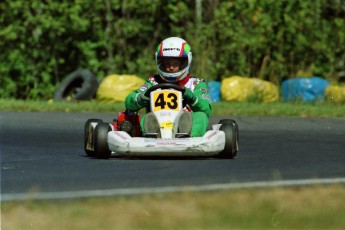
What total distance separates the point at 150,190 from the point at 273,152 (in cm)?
372

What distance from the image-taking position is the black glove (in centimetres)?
1081

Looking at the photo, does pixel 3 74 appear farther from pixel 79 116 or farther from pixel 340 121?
pixel 340 121

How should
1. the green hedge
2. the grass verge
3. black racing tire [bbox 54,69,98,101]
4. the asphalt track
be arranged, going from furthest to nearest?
1. the green hedge
2. black racing tire [bbox 54,69,98,101]
3. the asphalt track
4. the grass verge

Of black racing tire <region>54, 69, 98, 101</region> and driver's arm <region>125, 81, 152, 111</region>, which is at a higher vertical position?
driver's arm <region>125, 81, 152, 111</region>

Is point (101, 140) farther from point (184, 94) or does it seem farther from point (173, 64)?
point (173, 64)

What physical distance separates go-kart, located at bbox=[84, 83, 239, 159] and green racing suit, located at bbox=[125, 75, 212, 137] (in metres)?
0.09

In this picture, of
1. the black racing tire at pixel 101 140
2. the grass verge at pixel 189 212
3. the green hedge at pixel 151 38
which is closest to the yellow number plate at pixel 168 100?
the black racing tire at pixel 101 140

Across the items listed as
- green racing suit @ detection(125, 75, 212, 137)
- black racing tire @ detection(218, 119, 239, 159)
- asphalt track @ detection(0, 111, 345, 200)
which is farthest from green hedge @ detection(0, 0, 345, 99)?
black racing tire @ detection(218, 119, 239, 159)

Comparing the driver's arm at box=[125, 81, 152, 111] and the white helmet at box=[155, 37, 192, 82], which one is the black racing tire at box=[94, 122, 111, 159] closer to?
the driver's arm at box=[125, 81, 152, 111]

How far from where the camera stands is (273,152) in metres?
11.5

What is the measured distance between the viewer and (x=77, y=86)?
20375 mm

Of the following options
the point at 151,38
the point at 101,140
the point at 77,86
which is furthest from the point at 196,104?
the point at 151,38

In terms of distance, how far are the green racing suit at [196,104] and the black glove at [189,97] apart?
0.14ft

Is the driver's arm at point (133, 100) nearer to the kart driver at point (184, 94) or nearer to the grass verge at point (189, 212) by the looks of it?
the kart driver at point (184, 94)
